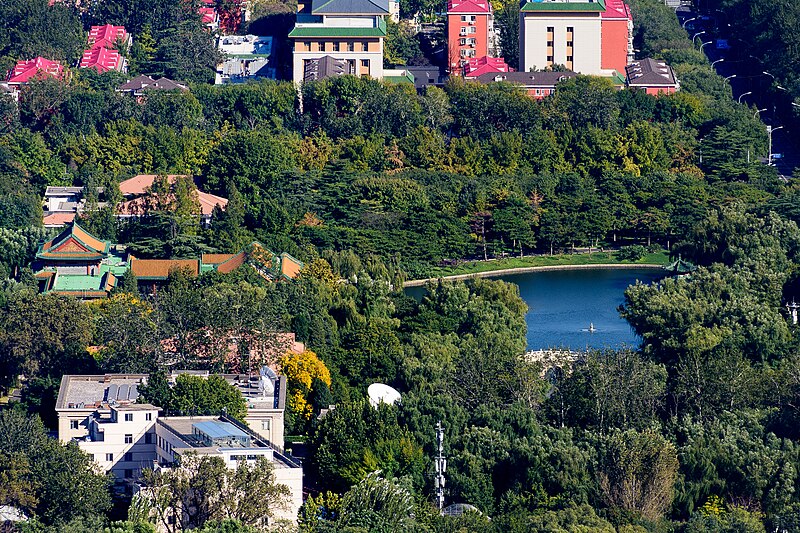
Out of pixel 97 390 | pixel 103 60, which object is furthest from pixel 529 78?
pixel 97 390

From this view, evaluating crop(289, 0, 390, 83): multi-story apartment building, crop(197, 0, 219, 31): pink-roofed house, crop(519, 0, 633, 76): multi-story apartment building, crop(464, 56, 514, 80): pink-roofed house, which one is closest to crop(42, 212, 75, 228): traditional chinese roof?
crop(289, 0, 390, 83): multi-story apartment building

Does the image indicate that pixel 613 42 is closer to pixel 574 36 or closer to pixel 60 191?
pixel 574 36

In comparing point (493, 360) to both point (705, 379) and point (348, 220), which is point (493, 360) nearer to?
point (705, 379)

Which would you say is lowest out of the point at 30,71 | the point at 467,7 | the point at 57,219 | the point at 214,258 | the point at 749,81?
the point at 214,258

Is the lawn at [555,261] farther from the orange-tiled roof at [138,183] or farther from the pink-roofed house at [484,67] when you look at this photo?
the pink-roofed house at [484,67]

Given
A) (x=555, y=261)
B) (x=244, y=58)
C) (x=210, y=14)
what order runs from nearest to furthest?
(x=555, y=261), (x=244, y=58), (x=210, y=14)

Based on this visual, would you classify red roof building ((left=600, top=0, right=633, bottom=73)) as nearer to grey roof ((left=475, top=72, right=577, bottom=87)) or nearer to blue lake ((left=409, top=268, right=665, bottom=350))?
grey roof ((left=475, top=72, right=577, bottom=87))
